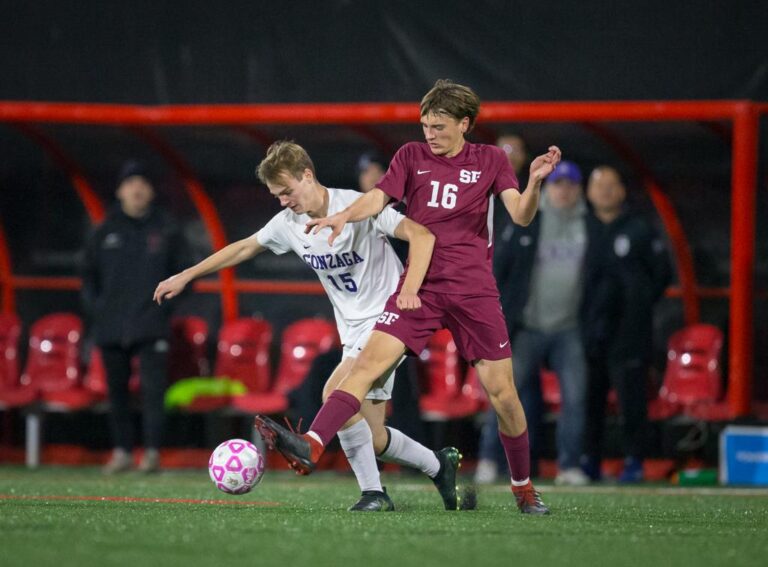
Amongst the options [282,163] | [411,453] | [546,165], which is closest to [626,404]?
[411,453]

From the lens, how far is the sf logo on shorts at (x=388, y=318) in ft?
20.7

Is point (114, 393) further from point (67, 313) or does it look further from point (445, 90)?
point (445, 90)

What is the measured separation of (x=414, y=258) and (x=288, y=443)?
3.51ft

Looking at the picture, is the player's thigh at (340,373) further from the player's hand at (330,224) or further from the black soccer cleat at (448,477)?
the player's hand at (330,224)

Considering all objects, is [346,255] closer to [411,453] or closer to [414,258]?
[414,258]

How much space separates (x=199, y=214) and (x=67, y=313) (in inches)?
Result: 58.7

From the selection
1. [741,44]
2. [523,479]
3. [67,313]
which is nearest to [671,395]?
[741,44]

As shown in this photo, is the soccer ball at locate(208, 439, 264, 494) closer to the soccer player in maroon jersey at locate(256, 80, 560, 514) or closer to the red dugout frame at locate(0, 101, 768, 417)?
the soccer player in maroon jersey at locate(256, 80, 560, 514)

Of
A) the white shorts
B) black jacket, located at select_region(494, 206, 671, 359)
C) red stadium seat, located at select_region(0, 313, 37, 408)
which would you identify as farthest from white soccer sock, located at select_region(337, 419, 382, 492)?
red stadium seat, located at select_region(0, 313, 37, 408)

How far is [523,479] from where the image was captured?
6.59m

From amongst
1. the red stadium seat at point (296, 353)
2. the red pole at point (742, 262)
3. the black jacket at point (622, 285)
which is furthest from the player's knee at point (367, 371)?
the red stadium seat at point (296, 353)

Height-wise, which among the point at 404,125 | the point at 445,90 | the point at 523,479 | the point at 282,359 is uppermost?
the point at 404,125

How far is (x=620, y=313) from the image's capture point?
33.8ft

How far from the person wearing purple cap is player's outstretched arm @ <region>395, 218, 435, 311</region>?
11.4 ft
